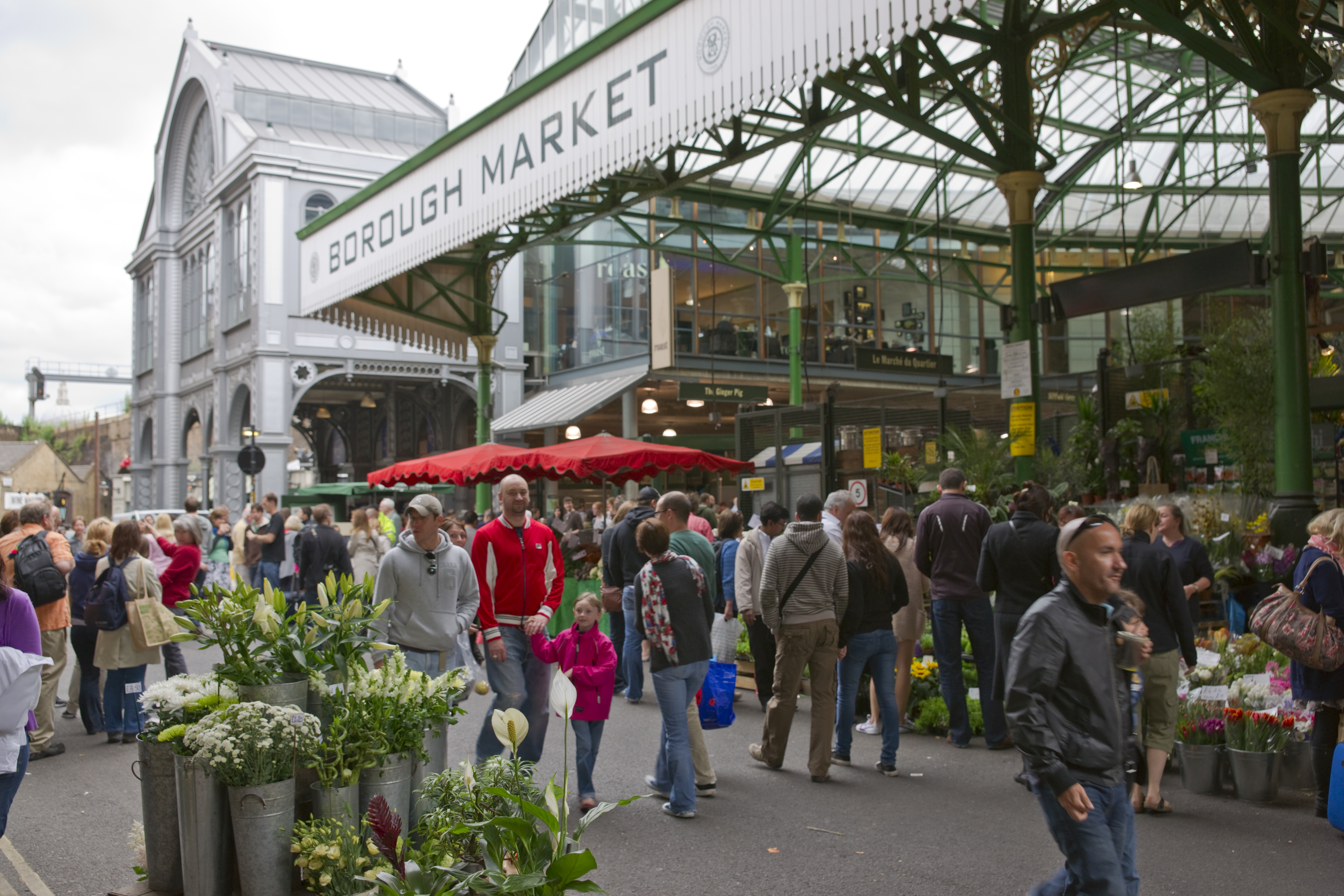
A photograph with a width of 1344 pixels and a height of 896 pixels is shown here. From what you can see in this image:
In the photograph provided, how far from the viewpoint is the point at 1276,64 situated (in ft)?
34.1

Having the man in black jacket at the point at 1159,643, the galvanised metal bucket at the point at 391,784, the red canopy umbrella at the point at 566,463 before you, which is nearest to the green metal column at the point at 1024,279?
the red canopy umbrella at the point at 566,463

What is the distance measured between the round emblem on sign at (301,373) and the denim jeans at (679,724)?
29.1 m

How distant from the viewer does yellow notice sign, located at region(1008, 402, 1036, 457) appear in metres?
12.1

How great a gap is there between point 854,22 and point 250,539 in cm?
1166

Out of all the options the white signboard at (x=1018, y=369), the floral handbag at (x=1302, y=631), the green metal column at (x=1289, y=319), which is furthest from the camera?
the white signboard at (x=1018, y=369)

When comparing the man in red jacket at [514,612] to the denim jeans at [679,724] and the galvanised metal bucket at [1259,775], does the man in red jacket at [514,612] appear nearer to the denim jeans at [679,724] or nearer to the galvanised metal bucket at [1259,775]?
the denim jeans at [679,724]

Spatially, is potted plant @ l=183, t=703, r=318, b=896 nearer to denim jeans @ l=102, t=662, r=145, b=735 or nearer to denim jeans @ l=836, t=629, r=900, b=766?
denim jeans @ l=836, t=629, r=900, b=766

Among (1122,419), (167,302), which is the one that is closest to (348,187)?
(167,302)

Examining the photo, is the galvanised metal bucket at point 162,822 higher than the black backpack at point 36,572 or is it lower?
lower

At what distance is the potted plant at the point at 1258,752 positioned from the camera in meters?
6.33

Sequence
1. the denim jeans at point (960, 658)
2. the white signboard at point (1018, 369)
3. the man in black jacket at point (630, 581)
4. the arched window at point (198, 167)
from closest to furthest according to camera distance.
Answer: the denim jeans at point (960, 658) < the man in black jacket at point (630, 581) < the white signboard at point (1018, 369) < the arched window at point (198, 167)

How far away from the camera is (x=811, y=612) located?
22.8ft

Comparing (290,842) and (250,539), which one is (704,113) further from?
(250,539)

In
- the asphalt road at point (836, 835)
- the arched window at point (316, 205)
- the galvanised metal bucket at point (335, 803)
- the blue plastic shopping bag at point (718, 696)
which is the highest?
the arched window at point (316, 205)
